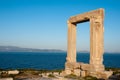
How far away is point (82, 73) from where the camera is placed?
16.8m

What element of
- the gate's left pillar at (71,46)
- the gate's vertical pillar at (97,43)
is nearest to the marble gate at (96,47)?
the gate's vertical pillar at (97,43)

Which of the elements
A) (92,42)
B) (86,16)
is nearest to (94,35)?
(92,42)

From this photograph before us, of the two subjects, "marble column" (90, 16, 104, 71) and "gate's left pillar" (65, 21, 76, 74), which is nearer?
"marble column" (90, 16, 104, 71)

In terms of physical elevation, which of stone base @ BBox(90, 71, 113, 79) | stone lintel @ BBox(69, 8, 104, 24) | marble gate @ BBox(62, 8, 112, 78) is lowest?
stone base @ BBox(90, 71, 113, 79)

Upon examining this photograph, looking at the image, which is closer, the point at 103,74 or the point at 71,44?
the point at 103,74

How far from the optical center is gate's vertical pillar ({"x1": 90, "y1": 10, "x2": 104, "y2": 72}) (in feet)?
52.3

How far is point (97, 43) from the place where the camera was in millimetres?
16047

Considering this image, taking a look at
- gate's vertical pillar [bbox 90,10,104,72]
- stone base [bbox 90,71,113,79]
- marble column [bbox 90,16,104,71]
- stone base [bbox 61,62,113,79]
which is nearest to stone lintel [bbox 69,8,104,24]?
gate's vertical pillar [bbox 90,10,104,72]

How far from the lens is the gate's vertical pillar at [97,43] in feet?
52.3

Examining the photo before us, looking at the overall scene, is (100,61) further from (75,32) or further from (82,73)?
(75,32)

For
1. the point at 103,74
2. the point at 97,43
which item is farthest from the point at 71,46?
the point at 103,74

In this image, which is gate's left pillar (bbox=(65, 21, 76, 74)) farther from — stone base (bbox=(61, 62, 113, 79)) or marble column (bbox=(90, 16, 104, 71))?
marble column (bbox=(90, 16, 104, 71))

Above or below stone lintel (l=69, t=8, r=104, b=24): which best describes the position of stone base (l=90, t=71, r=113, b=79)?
below

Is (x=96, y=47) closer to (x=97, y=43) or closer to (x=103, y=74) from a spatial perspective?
A: (x=97, y=43)
